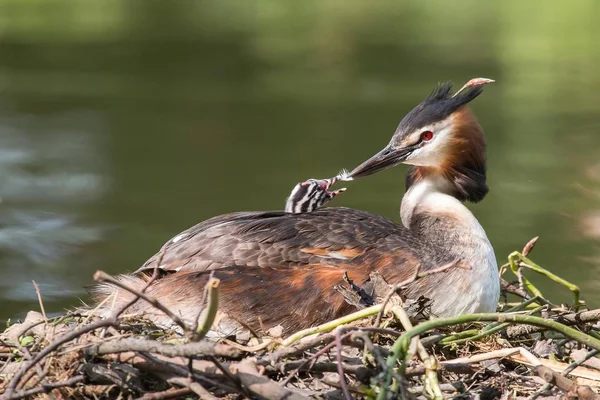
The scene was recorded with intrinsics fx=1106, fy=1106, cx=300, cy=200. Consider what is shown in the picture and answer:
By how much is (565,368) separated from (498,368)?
0.25m

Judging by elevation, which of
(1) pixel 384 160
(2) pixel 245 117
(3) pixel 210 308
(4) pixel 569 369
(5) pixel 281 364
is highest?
(3) pixel 210 308

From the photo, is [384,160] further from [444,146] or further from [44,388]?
[44,388]

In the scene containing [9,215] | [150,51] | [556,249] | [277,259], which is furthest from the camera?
[150,51]

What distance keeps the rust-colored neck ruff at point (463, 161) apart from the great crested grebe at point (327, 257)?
0.02 metres

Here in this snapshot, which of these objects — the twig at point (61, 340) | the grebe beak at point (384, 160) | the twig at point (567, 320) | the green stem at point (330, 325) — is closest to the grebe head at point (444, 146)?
the grebe beak at point (384, 160)

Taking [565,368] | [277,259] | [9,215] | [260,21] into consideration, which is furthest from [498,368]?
[260,21]

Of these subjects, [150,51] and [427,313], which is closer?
[427,313]

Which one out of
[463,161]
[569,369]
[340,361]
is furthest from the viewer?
[463,161]

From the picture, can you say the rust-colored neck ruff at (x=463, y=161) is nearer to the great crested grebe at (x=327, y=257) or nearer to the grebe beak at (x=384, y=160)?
the great crested grebe at (x=327, y=257)

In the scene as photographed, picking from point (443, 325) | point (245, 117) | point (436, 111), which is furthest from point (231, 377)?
point (245, 117)

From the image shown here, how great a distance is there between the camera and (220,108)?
15.1m

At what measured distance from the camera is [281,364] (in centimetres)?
385

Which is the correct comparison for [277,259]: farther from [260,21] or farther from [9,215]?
[260,21]

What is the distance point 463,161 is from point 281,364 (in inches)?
101
